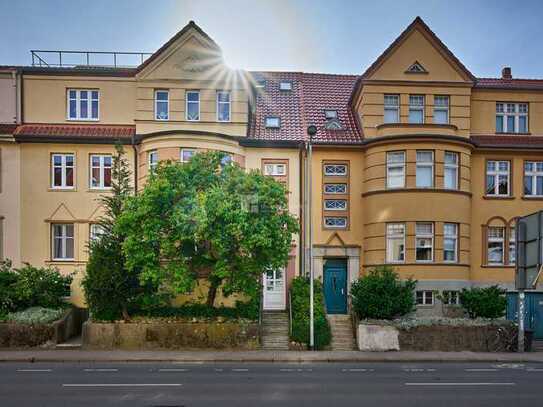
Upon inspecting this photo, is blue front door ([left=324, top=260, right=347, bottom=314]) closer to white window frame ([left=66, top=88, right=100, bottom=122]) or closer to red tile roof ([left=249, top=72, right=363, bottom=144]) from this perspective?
red tile roof ([left=249, top=72, right=363, bottom=144])

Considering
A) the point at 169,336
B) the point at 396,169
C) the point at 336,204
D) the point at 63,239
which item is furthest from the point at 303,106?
the point at 63,239

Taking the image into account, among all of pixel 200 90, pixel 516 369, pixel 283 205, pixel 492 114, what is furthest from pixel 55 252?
pixel 492 114

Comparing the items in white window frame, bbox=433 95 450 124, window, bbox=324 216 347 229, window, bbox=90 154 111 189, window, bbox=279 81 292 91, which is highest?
window, bbox=279 81 292 91

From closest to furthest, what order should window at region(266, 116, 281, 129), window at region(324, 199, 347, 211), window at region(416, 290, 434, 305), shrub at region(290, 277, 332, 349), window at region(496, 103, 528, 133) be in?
shrub at region(290, 277, 332, 349) → window at region(416, 290, 434, 305) → window at region(324, 199, 347, 211) → window at region(266, 116, 281, 129) → window at region(496, 103, 528, 133)

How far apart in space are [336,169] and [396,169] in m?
2.89

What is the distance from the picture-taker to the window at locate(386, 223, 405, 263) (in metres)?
22.5

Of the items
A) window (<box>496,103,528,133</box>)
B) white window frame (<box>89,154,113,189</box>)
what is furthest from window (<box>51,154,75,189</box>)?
window (<box>496,103,528,133</box>)

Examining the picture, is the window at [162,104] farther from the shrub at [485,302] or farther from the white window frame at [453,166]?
the shrub at [485,302]

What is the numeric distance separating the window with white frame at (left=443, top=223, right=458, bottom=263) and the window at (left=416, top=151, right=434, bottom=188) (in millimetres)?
2201

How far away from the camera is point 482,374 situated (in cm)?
1457

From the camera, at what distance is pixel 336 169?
2388 centimetres

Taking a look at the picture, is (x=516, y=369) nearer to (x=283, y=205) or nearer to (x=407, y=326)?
(x=407, y=326)

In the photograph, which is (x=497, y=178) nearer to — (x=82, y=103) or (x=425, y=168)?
(x=425, y=168)

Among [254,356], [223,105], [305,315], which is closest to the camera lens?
[254,356]
